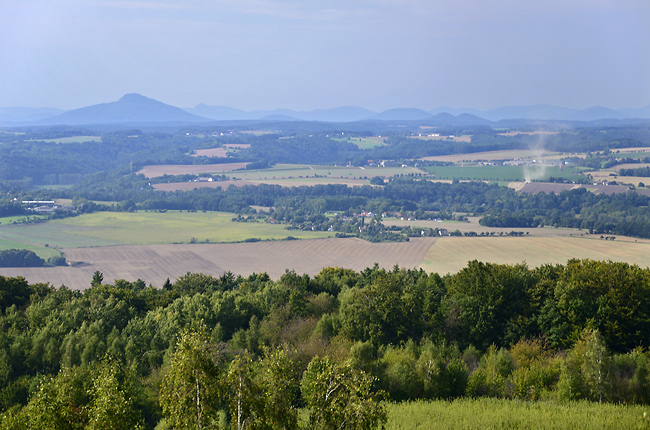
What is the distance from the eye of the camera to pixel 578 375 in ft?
119

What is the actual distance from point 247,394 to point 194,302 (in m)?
31.0

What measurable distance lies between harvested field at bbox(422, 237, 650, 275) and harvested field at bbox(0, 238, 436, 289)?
400 cm

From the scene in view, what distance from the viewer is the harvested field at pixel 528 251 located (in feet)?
303

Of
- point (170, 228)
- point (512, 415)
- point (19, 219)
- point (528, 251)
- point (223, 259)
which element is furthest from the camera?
point (19, 219)

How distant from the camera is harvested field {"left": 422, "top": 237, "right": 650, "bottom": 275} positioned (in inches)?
3634

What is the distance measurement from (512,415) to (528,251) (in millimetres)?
73822

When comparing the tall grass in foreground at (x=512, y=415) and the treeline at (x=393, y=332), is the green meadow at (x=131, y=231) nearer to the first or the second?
the treeline at (x=393, y=332)

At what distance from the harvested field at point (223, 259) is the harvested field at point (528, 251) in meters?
4.00

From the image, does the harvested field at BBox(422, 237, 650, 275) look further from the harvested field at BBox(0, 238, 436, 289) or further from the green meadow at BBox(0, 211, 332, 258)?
the green meadow at BBox(0, 211, 332, 258)

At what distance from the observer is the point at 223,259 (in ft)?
338

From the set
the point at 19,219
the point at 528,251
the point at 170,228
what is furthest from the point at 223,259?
the point at 19,219

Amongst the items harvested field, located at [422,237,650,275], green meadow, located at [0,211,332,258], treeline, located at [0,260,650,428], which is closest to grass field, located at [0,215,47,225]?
green meadow, located at [0,211,332,258]

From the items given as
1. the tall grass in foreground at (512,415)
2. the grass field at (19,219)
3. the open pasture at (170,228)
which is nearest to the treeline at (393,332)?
the tall grass in foreground at (512,415)

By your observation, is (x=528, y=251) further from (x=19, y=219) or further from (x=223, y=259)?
(x=19, y=219)
